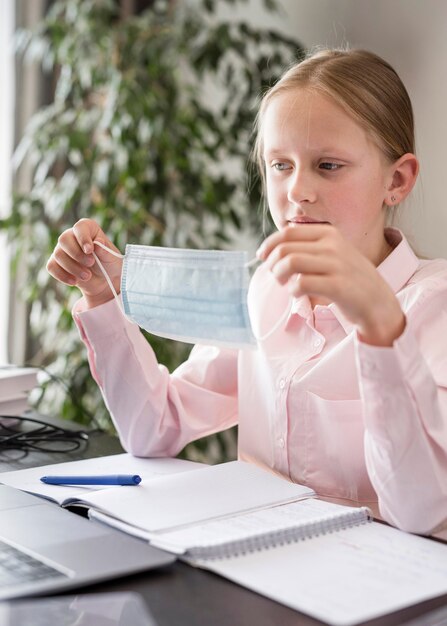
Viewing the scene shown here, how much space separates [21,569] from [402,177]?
82 centimetres

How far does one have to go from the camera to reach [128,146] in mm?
A: 2445

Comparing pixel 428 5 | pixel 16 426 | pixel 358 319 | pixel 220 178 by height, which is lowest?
pixel 16 426

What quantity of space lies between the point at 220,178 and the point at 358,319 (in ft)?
5.68

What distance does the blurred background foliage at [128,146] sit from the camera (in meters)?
2.46

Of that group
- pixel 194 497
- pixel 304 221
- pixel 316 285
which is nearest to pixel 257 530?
A: pixel 194 497

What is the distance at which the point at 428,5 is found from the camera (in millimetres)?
2221

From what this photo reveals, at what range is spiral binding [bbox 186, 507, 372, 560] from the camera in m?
0.86

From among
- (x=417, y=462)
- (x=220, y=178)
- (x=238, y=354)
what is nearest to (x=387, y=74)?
(x=238, y=354)

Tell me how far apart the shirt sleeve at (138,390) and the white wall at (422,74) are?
3.00 feet

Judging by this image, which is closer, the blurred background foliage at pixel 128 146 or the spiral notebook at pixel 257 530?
the spiral notebook at pixel 257 530

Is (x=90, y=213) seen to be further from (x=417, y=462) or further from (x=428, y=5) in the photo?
(x=417, y=462)

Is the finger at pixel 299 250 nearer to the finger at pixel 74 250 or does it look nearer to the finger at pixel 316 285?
the finger at pixel 316 285

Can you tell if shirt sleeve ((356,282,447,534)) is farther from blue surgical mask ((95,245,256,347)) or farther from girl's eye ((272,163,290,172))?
girl's eye ((272,163,290,172))

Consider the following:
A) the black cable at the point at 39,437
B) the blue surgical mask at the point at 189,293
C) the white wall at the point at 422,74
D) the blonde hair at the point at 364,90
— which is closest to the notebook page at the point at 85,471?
the black cable at the point at 39,437
